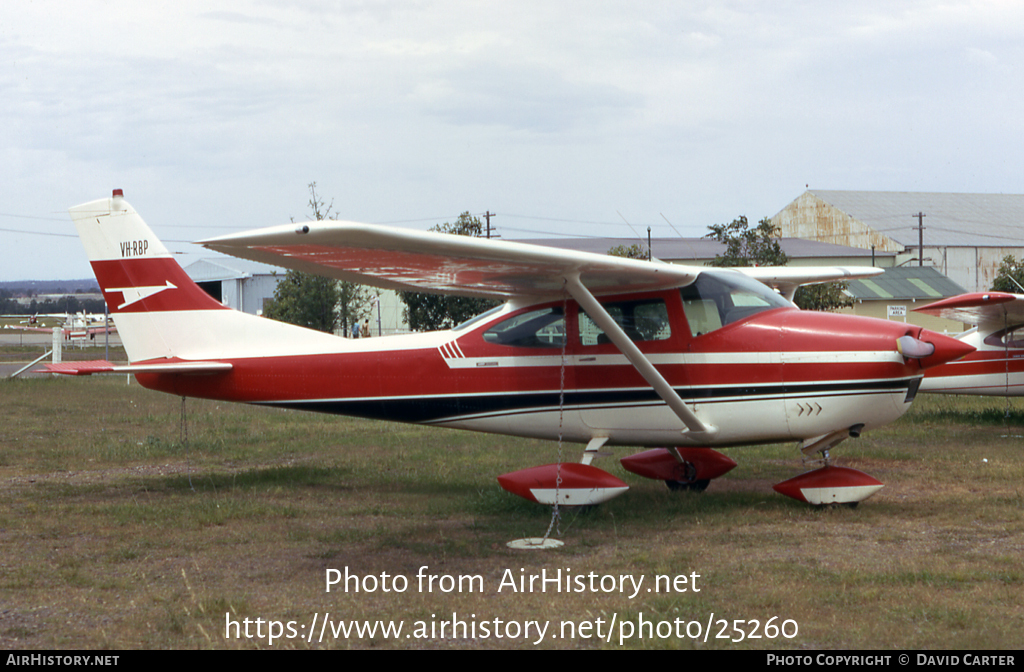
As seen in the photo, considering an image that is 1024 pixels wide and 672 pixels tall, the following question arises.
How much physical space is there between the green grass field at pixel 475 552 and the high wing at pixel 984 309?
2044mm

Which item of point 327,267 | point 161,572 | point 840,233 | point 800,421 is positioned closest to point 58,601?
point 161,572

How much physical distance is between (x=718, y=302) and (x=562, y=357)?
150 cm


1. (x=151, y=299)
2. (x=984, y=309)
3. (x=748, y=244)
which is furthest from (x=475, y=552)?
(x=748, y=244)

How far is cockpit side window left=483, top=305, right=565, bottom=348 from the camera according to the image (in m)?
8.38

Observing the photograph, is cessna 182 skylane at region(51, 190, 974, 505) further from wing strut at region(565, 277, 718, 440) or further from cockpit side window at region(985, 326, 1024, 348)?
cockpit side window at region(985, 326, 1024, 348)

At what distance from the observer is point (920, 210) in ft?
207

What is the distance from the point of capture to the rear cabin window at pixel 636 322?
26.5 feet

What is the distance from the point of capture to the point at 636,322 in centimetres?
815

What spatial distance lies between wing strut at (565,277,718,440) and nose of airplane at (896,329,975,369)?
171 cm

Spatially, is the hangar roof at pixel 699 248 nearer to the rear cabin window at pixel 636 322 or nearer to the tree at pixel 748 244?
the tree at pixel 748 244

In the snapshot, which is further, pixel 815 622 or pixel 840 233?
pixel 840 233

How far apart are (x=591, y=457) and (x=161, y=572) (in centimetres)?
381

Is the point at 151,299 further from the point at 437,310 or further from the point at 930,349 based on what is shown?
the point at 437,310

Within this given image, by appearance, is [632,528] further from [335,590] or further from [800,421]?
[335,590]
